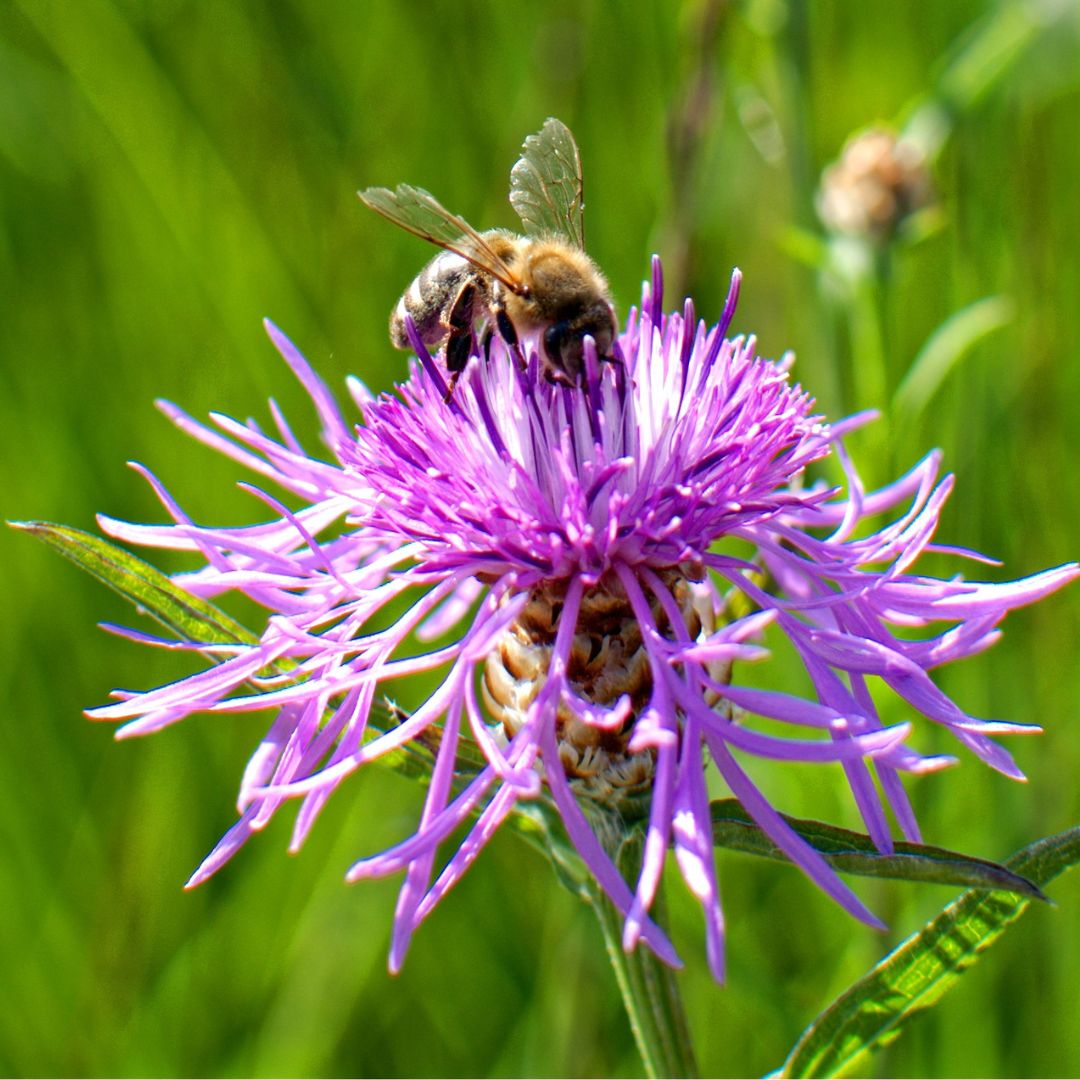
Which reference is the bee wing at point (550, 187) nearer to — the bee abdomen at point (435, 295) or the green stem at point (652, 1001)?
the bee abdomen at point (435, 295)

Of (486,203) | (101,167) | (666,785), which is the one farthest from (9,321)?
(666,785)

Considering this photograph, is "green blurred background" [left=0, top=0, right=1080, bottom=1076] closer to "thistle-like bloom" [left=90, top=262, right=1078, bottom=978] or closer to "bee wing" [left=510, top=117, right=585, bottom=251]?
"bee wing" [left=510, top=117, right=585, bottom=251]

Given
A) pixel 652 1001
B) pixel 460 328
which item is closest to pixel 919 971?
pixel 652 1001

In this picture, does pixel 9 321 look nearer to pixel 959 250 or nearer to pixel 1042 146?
pixel 959 250

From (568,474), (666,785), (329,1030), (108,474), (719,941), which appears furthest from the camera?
(108,474)

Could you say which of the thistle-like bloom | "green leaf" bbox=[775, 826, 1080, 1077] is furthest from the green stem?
"green leaf" bbox=[775, 826, 1080, 1077]

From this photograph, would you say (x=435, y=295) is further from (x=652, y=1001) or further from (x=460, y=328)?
(x=652, y=1001)
